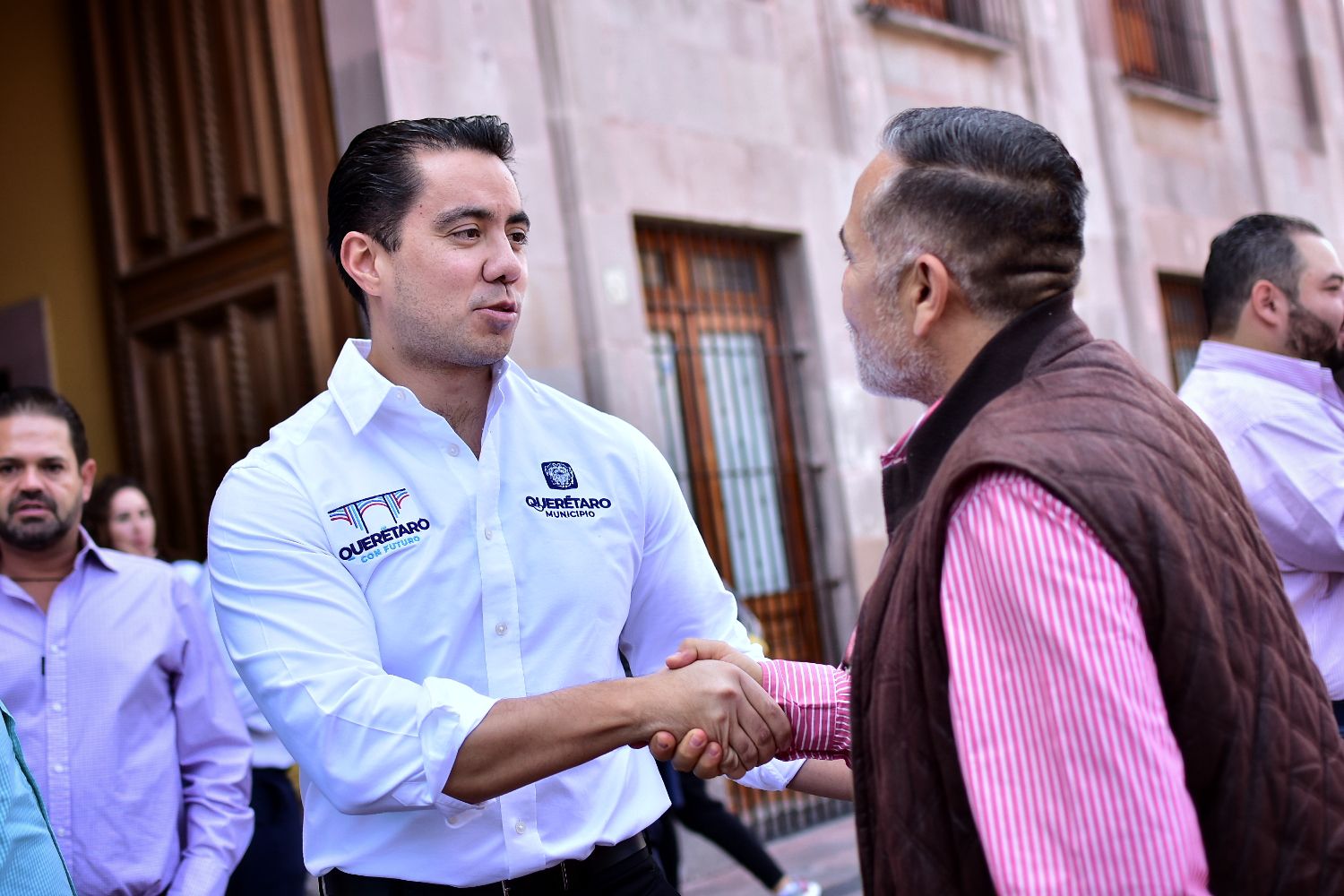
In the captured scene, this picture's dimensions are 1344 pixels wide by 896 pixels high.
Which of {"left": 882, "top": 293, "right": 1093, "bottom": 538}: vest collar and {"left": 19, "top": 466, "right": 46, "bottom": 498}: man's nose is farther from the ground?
{"left": 19, "top": 466, "right": 46, "bottom": 498}: man's nose

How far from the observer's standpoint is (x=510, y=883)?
7.97 feet

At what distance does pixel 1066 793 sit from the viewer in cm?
153

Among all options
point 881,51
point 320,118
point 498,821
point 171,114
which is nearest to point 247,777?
point 498,821

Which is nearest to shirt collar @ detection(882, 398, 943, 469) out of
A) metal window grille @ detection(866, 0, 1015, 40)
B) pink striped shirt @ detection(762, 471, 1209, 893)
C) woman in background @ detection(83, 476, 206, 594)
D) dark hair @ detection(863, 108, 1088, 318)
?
dark hair @ detection(863, 108, 1088, 318)

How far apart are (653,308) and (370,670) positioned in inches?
225

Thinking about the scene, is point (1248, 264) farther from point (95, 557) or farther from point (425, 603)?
point (95, 557)

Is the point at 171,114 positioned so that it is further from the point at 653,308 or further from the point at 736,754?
the point at 736,754

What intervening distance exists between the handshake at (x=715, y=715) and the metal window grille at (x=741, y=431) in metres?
5.03

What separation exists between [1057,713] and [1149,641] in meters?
0.17

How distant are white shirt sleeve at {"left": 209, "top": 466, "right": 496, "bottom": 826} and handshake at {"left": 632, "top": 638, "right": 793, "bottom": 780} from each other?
368mm

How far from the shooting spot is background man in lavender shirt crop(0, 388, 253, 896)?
134 inches

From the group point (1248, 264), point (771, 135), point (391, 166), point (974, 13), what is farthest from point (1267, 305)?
point (974, 13)

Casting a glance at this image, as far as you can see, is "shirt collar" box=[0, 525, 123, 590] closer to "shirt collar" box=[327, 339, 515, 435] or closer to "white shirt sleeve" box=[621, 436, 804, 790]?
"shirt collar" box=[327, 339, 515, 435]

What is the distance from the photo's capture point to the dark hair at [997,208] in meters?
1.87
